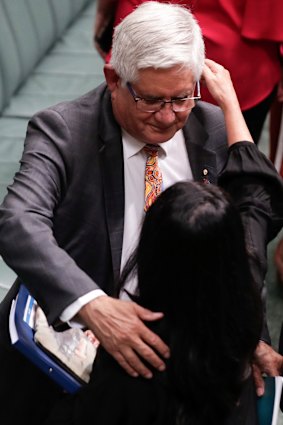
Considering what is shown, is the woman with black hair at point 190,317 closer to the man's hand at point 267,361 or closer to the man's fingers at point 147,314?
the man's fingers at point 147,314

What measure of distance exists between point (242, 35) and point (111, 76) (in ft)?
3.00

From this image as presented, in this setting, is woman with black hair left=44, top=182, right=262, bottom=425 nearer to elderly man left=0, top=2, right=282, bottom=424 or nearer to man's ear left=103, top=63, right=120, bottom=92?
elderly man left=0, top=2, right=282, bottom=424

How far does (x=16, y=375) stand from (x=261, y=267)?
66cm

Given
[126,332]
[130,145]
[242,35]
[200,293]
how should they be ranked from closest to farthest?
[200,293]
[126,332]
[130,145]
[242,35]

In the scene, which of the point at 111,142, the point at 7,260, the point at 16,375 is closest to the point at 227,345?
the point at 7,260

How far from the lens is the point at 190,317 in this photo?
47.0 inches

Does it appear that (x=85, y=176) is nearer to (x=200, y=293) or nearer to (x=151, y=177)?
(x=151, y=177)

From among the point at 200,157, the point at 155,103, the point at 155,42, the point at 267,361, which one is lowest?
the point at 267,361

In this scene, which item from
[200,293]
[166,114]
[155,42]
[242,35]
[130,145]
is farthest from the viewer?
[242,35]

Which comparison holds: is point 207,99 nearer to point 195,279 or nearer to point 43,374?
point 43,374

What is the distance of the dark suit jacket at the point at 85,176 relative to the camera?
59.9 inches

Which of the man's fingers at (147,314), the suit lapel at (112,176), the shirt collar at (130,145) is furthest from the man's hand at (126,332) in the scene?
the shirt collar at (130,145)

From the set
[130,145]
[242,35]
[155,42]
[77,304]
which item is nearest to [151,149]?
[130,145]

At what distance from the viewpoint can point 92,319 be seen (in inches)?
52.8
